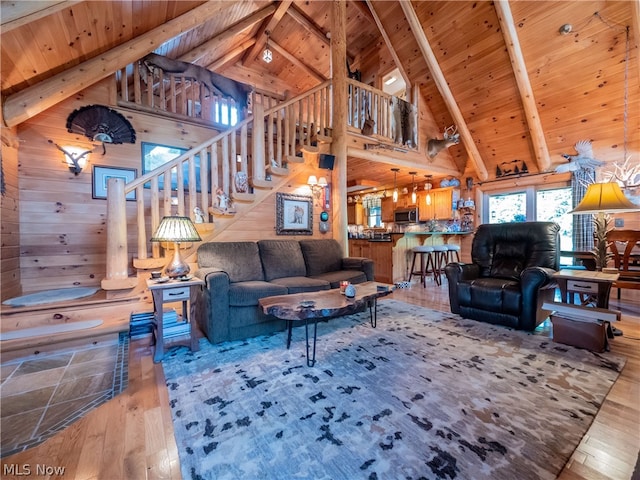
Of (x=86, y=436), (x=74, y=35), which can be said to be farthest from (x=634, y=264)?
(x=74, y=35)

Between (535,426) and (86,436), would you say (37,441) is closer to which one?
(86,436)

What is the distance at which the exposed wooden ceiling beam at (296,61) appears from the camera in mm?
6621

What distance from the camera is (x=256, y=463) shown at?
123 centimetres

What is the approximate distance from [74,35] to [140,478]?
3.83 m

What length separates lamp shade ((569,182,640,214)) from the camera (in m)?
2.53

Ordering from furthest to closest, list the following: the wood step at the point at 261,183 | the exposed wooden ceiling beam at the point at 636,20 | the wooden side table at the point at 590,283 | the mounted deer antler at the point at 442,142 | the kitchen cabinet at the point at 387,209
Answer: the kitchen cabinet at the point at 387,209, the mounted deer antler at the point at 442,142, the wood step at the point at 261,183, the exposed wooden ceiling beam at the point at 636,20, the wooden side table at the point at 590,283

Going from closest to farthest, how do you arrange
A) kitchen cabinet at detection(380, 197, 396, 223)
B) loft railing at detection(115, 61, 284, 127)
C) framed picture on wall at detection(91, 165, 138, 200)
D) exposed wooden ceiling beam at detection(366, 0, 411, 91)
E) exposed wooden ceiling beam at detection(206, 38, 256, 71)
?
framed picture on wall at detection(91, 165, 138, 200) < loft railing at detection(115, 61, 284, 127) < exposed wooden ceiling beam at detection(366, 0, 411, 91) < exposed wooden ceiling beam at detection(206, 38, 256, 71) < kitchen cabinet at detection(380, 197, 396, 223)

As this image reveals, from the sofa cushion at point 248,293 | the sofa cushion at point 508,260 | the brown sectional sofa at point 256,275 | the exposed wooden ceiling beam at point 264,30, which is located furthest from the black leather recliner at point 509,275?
Answer: the exposed wooden ceiling beam at point 264,30

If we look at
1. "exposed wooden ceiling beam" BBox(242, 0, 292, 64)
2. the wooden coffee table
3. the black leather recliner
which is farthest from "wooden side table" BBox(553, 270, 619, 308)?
"exposed wooden ceiling beam" BBox(242, 0, 292, 64)

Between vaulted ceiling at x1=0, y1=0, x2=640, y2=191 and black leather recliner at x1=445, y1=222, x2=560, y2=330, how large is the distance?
2928mm

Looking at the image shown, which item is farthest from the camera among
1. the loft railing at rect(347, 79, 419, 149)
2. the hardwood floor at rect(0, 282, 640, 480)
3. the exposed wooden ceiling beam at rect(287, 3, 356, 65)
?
the exposed wooden ceiling beam at rect(287, 3, 356, 65)

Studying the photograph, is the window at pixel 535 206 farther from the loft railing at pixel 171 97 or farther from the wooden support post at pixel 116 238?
the wooden support post at pixel 116 238

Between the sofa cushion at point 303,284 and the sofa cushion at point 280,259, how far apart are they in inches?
7.8

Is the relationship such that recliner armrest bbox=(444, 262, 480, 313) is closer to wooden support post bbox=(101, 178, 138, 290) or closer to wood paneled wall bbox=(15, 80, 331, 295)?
wood paneled wall bbox=(15, 80, 331, 295)
